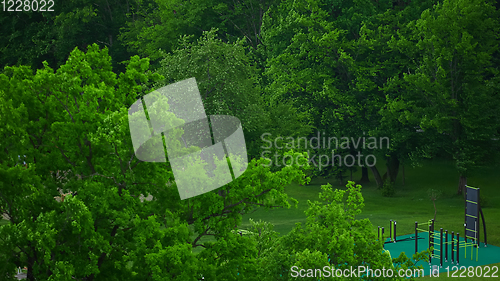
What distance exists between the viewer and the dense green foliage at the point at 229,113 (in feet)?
36.7

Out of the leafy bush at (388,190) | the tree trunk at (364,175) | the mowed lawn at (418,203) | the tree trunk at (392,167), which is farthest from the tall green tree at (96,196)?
the tree trunk at (364,175)

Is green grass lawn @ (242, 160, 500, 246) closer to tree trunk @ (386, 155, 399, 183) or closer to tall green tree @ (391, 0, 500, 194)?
tree trunk @ (386, 155, 399, 183)

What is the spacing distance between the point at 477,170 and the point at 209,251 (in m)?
25.2

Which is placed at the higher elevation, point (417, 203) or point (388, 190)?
point (388, 190)

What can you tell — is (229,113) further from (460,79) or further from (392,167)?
(392,167)

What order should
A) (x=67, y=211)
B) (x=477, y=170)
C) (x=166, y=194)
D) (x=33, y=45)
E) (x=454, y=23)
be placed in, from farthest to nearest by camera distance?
(x=33, y=45) < (x=477, y=170) < (x=454, y=23) < (x=166, y=194) < (x=67, y=211)

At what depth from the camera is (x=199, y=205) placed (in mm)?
12359

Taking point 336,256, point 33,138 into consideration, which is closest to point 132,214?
point 33,138

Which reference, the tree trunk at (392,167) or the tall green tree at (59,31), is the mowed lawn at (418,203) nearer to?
the tree trunk at (392,167)

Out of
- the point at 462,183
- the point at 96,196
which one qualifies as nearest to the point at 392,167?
the point at 462,183

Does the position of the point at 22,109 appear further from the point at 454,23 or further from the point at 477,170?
the point at 477,170

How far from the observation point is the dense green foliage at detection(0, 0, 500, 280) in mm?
11180

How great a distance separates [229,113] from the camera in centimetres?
2830

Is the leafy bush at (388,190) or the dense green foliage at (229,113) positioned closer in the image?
the dense green foliage at (229,113)
